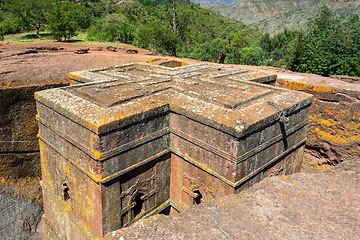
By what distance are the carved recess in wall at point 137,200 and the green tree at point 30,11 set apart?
823 inches

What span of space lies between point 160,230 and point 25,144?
24.9ft

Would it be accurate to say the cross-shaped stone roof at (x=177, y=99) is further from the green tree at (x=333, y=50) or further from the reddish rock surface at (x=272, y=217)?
the green tree at (x=333, y=50)

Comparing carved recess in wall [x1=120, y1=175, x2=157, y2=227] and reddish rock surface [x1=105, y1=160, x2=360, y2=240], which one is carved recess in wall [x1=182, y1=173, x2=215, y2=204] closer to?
carved recess in wall [x1=120, y1=175, x2=157, y2=227]

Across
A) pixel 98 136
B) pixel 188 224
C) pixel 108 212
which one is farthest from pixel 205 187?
pixel 188 224

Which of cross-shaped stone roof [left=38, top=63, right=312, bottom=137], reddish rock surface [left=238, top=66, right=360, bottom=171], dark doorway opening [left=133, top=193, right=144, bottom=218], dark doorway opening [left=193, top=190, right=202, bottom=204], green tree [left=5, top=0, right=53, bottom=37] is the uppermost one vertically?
green tree [left=5, top=0, right=53, bottom=37]

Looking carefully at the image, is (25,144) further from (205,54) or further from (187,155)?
(205,54)

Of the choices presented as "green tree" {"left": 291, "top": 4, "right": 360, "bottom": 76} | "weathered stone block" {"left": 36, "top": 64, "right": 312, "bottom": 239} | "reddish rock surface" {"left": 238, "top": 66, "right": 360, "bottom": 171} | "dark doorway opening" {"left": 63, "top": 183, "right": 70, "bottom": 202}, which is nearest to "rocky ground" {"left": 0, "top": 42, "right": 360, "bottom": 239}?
"weathered stone block" {"left": 36, "top": 64, "right": 312, "bottom": 239}

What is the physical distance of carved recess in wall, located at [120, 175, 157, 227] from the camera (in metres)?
5.48

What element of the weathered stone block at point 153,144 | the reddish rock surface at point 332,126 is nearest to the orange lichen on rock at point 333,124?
the reddish rock surface at point 332,126

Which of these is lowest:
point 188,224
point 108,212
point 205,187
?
point 108,212

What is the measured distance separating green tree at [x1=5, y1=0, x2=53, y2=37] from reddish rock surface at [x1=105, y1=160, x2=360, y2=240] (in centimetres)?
2355

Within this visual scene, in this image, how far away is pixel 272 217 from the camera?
2.77 meters

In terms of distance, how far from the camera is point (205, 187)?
5.52 metres

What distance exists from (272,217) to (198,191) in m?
3.18
